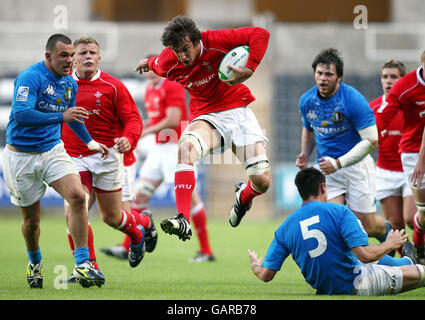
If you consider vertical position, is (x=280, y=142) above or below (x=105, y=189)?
above

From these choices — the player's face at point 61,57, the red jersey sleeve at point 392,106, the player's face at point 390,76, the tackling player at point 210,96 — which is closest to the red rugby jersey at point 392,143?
the player's face at point 390,76

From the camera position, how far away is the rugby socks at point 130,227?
7191mm

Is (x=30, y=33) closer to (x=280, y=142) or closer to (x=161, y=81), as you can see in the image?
(x=280, y=142)

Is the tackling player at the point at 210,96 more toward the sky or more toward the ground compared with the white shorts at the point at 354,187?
more toward the sky

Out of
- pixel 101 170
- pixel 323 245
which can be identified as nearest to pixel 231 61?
pixel 323 245

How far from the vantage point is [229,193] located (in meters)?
16.3

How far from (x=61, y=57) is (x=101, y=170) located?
148 cm

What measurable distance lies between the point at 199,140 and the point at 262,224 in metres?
9.21

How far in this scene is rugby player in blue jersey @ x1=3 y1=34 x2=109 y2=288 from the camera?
593 cm

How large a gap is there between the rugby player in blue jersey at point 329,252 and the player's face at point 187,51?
1390mm

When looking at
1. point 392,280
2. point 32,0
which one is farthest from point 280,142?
point 392,280

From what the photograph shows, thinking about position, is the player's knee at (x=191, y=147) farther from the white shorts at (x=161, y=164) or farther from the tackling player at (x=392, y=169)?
the white shorts at (x=161, y=164)

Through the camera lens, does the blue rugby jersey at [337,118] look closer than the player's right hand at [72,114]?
No

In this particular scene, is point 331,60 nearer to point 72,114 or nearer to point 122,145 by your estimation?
point 122,145
